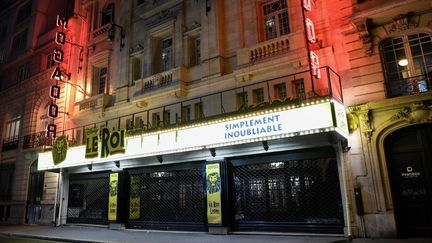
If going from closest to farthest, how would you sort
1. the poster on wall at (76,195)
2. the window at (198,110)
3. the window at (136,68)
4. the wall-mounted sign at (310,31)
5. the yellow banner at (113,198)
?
the wall-mounted sign at (310,31), the window at (198,110), the yellow banner at (113,198), the poster on wall at (76,195), the window at (136,68)

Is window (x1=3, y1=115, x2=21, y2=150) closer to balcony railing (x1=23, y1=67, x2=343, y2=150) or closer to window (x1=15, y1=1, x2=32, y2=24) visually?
balcony railing (x1=23, y1=67, x2=343, y2=150)

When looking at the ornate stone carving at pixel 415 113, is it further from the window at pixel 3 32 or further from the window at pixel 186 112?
the window at pixel 3 32

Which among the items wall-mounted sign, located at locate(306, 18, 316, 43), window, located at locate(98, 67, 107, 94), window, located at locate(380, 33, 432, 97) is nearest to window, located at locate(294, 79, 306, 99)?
wall-mounted sign, located at locate(306, 18, 316, 43)

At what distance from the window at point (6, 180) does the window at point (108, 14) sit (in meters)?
13.0

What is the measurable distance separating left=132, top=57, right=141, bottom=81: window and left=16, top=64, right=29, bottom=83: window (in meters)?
12.2

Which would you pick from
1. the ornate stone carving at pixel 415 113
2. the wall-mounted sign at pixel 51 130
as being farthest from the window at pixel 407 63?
the wall-mounted sign at pixel 51 130

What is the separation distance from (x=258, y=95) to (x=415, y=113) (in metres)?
6.13

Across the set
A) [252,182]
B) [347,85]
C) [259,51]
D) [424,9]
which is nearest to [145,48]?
[259,51]

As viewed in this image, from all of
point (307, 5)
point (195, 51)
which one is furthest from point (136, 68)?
point (307, 5)

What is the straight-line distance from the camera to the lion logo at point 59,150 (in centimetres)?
1775

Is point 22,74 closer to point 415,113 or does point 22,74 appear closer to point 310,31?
point 310,31

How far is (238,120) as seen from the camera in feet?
39.6

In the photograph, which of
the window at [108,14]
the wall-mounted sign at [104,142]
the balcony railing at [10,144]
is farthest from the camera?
the balcony railing at [10,144]

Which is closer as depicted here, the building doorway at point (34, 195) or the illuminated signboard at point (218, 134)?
the illuminated signboard at point (218, 134)
